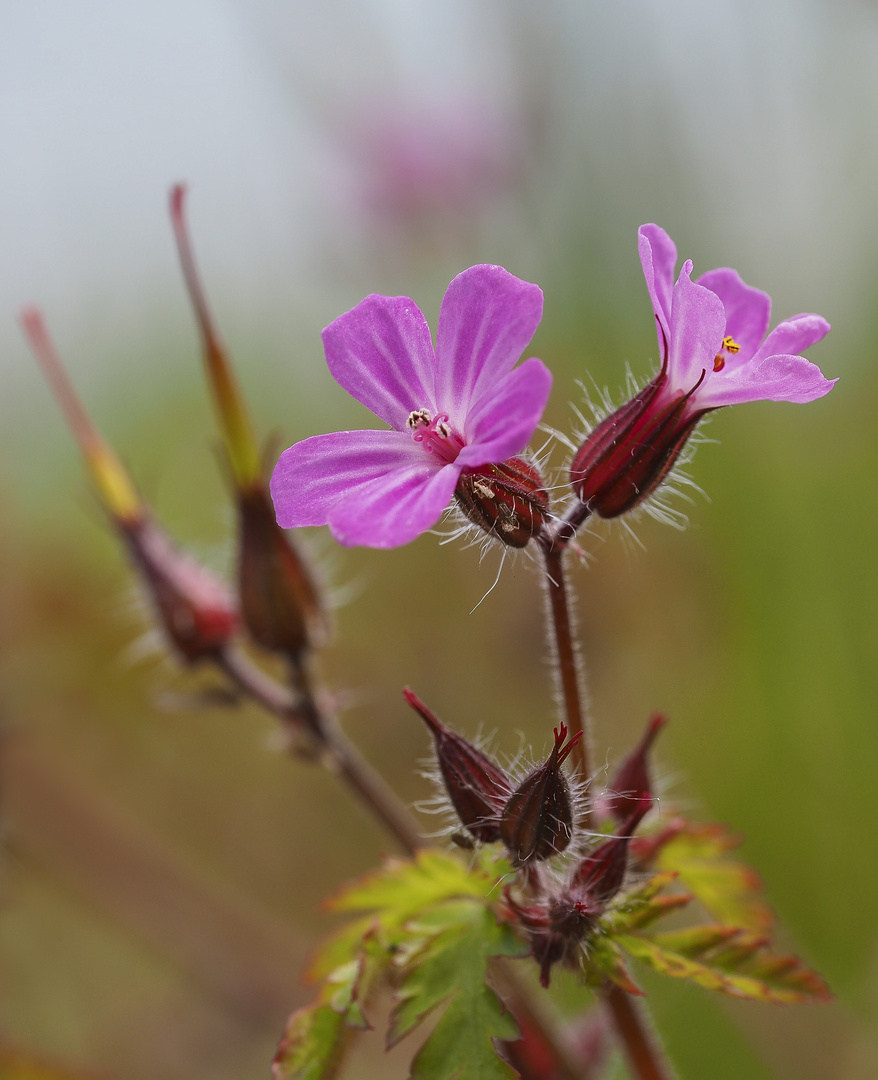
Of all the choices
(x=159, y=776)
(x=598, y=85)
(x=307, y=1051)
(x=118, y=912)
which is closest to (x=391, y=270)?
(x=598, y=85)

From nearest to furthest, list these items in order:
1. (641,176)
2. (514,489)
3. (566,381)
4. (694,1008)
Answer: (514,489), (694,1008), (641,176), (566,381)

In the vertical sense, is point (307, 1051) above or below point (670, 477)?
below

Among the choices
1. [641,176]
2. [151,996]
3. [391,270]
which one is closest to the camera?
[151,996]

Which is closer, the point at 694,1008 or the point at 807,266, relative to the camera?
the point at 694,1008

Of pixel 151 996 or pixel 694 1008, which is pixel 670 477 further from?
pixel 151 996

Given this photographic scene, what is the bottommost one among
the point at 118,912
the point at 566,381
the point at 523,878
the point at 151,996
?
the point at 151,996

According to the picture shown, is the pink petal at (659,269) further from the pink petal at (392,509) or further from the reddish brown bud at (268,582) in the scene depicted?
the reddish brown bud at (268,582)

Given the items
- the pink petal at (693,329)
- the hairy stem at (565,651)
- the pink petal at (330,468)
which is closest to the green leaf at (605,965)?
the hairy stem at (565,651)

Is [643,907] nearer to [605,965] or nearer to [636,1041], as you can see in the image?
[605,965]
